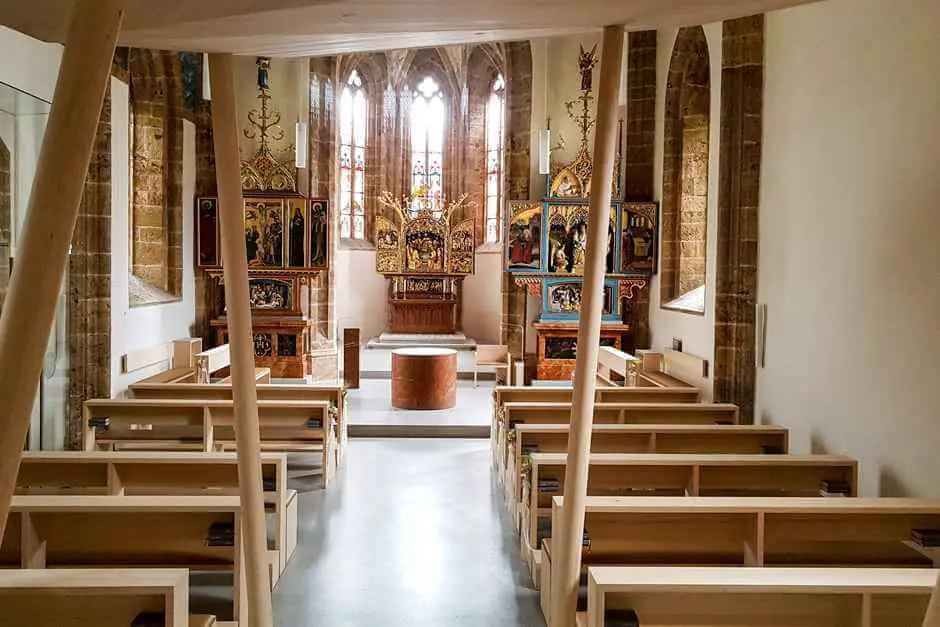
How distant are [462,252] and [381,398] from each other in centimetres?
598

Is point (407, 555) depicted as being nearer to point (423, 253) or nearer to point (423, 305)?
point (423, 253)

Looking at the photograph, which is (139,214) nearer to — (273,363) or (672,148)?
(273,363)

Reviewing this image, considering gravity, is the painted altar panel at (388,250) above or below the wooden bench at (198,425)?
above

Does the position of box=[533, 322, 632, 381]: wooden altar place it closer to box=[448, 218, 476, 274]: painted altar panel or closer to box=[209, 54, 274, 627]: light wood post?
box=[448, 218, 476, 274]: painted altar panel

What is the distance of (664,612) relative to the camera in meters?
2.46

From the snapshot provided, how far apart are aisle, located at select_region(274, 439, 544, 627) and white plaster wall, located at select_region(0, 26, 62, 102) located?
13.4 feet

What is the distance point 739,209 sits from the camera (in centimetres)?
750

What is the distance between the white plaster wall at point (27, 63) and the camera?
6027 mm

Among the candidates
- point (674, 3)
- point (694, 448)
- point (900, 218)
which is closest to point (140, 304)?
point (694, 448)

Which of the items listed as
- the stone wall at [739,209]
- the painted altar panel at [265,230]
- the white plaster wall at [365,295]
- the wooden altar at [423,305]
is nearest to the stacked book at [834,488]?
the stone wall at [739,209]

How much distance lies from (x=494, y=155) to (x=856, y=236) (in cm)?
1325

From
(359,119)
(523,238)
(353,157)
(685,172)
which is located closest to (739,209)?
(685,172)

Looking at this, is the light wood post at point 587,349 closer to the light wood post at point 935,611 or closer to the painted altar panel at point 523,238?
the light wood post at point 935,611

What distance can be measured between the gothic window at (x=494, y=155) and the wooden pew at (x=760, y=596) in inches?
615
